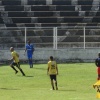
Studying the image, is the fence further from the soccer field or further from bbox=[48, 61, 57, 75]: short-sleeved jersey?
bbox=[48, 61, 57, 75]: short-sleeved jersey

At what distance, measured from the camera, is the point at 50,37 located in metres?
35.8

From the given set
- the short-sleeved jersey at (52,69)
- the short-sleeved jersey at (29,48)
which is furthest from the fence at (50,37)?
the short-sleeved jersey at (52,69)

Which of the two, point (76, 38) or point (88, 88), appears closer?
point (88, 88)

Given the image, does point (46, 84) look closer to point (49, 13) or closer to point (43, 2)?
point (49, 13)

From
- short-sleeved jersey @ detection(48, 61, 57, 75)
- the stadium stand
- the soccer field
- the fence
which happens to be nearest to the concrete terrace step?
the stadium stand

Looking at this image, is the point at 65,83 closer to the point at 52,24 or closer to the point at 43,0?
the point at 52,24

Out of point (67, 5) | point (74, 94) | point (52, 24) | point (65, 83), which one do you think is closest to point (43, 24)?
point (52, 24)

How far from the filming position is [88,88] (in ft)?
72.8

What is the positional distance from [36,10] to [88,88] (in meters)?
19.9

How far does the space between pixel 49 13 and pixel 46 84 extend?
17.6 meters

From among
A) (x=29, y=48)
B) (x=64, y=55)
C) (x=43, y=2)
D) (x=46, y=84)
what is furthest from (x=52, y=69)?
(x=43, y=2)

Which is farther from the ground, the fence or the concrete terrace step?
the concrete terrace step

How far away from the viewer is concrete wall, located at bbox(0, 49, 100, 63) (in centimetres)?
3522

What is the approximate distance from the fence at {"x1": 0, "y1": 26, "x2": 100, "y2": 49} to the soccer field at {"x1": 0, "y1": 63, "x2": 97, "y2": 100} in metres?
3.34
